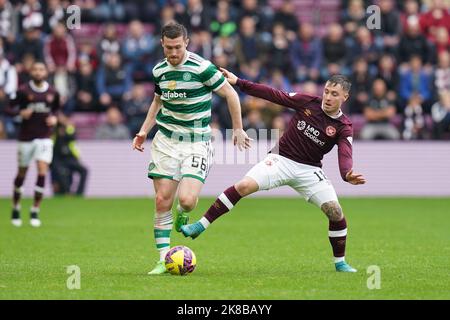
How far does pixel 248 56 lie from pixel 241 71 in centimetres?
63

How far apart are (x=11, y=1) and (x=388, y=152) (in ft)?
33.3

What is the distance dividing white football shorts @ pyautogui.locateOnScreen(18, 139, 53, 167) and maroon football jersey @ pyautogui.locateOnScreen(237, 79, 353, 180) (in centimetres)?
680

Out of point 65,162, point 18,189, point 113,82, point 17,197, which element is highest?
point 113,82

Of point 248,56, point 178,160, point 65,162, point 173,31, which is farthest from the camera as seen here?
point 248,56

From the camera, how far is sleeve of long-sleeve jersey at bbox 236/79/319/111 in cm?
1066

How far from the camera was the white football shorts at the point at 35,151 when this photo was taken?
1669cm

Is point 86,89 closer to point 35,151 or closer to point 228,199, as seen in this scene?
point 35,151

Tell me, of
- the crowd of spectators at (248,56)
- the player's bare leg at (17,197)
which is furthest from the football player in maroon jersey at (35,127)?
the crowd of spectators at (248,56)

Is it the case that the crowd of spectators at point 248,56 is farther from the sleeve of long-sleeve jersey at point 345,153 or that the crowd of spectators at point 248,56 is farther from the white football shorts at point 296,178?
the sleeve of long-sleeve jersey at point 345,153

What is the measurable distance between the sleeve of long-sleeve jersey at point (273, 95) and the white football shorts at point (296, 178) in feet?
2.04

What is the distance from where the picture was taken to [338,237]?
10.6 metres

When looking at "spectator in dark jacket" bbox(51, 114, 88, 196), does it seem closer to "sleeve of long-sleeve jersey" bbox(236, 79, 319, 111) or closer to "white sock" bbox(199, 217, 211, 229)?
"sleeve of long-sleeve jersey" bbox(236, 79, 319, 111)

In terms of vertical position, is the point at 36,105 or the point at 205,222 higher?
the point at 36,105

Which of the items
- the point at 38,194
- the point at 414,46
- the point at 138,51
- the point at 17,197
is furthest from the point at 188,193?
the point at 414,46
